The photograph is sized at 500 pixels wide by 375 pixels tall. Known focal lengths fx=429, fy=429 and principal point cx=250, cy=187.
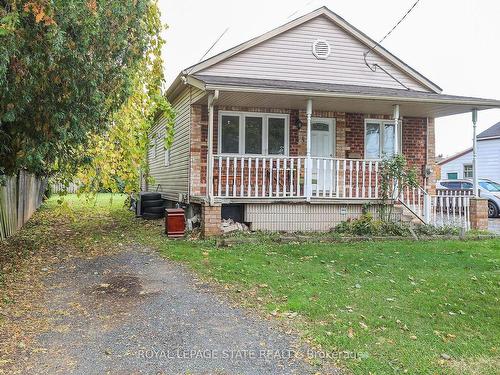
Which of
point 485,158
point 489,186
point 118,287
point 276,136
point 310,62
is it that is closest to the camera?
point 118,287

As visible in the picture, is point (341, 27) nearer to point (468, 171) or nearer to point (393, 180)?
point (393, 180)

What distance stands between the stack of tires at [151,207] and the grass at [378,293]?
13.4ft

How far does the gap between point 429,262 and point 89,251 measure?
6460 millimetres

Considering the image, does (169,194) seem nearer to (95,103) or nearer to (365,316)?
(95,103)

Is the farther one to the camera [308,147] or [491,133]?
[491,133]

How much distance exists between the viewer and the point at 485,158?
25656 mm

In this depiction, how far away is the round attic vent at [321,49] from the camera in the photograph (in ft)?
41.0

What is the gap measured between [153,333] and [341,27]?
11.0m

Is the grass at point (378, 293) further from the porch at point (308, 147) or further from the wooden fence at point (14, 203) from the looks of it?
the wooden fence at point (14, 203)

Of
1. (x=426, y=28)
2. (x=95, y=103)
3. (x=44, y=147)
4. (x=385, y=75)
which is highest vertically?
(x=426, y=28)

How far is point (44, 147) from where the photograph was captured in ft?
18.3

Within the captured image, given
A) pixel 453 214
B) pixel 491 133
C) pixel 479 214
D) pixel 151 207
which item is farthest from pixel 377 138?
pixel 491 133

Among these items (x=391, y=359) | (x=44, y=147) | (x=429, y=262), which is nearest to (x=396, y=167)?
(x=429, y=262)

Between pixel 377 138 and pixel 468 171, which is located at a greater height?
pixel 377 138
